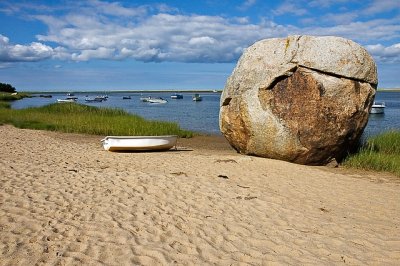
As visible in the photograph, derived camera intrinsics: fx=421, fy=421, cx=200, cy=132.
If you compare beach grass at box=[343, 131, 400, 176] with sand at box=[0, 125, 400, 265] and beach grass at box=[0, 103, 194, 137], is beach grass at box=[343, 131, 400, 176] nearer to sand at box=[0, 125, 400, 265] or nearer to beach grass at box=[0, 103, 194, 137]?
sand at box=[0, 125, 400, 265]

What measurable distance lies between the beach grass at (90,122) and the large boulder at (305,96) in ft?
29.9

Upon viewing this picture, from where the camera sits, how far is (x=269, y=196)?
8430 millimetres

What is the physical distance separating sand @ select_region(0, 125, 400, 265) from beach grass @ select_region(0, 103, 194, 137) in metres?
10.2

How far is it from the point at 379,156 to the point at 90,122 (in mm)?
16063

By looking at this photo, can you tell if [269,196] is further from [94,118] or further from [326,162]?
[94,118]

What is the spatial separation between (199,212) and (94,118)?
64.6ft

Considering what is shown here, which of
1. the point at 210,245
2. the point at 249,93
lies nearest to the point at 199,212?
the point at 210,245

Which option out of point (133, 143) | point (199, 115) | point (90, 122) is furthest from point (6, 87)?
point (133, 143)

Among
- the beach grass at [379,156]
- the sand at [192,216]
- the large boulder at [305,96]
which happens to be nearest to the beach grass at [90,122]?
the large boulder at [305,96]

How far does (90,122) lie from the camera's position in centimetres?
2405

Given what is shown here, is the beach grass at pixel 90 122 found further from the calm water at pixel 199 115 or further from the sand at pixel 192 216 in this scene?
the sand at pixel 192 216

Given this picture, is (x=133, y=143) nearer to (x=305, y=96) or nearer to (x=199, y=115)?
(x=305, y=96)

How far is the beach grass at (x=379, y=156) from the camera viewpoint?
12891mm

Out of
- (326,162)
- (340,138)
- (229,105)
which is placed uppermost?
(229,105)
